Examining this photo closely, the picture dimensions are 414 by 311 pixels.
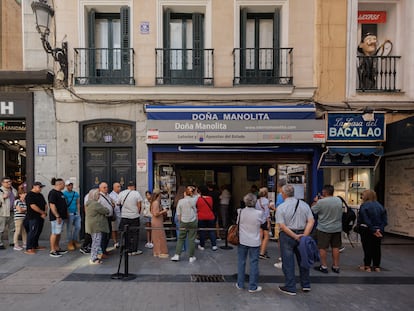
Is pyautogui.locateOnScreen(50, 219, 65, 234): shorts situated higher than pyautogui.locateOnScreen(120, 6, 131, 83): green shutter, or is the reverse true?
pyautogui.locateOnScreen(120, 6, 131, 83): green shutter

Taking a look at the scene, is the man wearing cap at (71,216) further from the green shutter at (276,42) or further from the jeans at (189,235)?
the green shutter at (276,42)

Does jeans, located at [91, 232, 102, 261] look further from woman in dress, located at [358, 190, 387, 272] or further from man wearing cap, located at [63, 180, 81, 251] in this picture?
woman in dress, located at [358, 190, 387, 272]

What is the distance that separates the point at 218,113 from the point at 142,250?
4.21m

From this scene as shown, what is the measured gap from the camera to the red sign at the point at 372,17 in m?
8.98

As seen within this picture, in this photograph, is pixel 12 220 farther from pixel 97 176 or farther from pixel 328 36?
pixel 328 36

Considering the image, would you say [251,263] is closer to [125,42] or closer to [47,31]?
[125,42]

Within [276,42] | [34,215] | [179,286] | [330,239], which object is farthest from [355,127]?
[34,215]

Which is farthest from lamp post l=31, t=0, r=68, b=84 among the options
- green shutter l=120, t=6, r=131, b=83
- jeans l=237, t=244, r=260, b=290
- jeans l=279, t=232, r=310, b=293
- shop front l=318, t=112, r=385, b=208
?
shop front l=318, t=112, r=385, b=208

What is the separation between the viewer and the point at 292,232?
484cm

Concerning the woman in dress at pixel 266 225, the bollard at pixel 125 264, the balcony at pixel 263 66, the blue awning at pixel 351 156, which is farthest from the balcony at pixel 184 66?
the bollard at pixel 125 264

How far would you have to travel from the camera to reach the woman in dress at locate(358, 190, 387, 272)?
597 cm

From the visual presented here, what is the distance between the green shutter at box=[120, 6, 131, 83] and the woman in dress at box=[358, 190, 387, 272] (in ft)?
23.1

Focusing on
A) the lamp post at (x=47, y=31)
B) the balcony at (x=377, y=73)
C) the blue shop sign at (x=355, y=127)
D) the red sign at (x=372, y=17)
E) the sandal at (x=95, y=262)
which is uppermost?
the red sign at (x=372, y=17)

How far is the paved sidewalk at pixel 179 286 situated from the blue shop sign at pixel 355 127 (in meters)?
3.18
